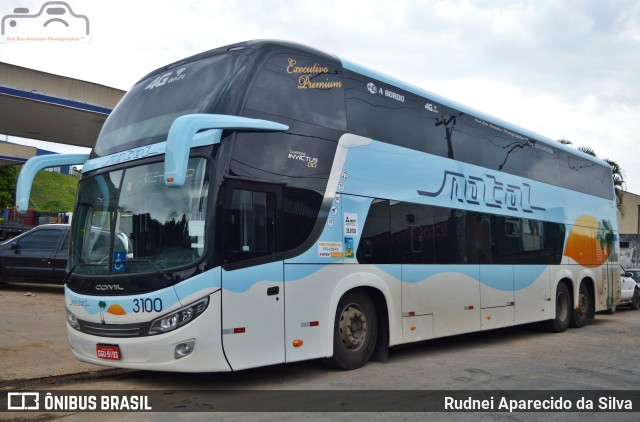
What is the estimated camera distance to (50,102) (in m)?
21.0

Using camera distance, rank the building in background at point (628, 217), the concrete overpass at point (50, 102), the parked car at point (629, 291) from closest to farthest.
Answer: the concrete overpass at point (50, 102)
the parked car at point (629, 291)
the building in background at point (628, 217)

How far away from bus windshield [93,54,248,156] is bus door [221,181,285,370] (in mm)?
1176

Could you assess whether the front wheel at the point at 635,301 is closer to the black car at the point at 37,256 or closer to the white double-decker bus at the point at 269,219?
the white double-decker bus at the point at 269,219

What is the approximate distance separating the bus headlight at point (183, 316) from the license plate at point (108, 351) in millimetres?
679

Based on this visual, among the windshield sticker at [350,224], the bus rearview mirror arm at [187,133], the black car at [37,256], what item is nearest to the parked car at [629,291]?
the windshield sticker at [350,224]

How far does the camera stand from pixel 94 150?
8305 mm

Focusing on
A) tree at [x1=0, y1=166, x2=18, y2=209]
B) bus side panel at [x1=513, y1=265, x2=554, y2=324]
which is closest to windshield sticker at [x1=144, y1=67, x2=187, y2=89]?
bus side panel at [x1=513, y1=265, x2=554, y2=324]

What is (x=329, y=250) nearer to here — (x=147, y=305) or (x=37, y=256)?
(x=147, y=305)

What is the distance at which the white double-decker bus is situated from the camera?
6.86 metres

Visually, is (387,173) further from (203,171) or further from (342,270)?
(203,171)

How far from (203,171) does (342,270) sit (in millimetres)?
2447

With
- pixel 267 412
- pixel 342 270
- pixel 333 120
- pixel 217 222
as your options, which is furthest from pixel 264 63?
pixel 267 412

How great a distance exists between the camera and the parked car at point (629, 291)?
22.6 metres

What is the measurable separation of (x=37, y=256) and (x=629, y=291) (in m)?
19.8
